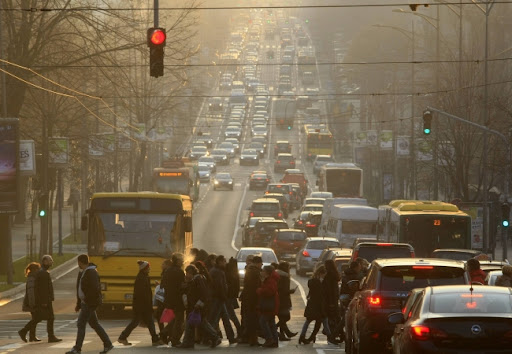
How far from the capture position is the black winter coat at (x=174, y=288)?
24703 mm

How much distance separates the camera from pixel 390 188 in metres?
88.8

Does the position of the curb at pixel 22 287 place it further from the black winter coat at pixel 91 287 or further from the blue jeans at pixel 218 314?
the black winter coat at pixel 91 287

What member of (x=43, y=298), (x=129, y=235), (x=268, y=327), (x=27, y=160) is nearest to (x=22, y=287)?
(x=27, y=160)

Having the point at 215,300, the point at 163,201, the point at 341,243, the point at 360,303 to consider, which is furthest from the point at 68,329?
the point at 341,243

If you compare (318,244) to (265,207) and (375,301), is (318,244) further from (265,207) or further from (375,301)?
(375,301)

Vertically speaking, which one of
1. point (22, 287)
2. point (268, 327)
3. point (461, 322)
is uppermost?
point (461, 322)

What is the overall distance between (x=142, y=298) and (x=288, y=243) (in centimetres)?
3216

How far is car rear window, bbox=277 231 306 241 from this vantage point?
56.8m

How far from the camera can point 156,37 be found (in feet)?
79.7

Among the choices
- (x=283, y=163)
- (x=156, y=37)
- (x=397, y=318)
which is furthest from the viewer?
(x=283, y=163)

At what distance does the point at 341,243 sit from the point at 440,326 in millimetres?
38806

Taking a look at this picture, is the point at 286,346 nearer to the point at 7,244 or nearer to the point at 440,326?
the point at 440,326

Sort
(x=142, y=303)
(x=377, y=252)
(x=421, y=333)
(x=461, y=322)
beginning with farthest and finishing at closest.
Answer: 1. (x=377, y=252)
2. (x=142, y=303)
3. (x=421, y=333)
4. (x=461, y=322)

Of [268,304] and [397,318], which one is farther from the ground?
[397,318]
